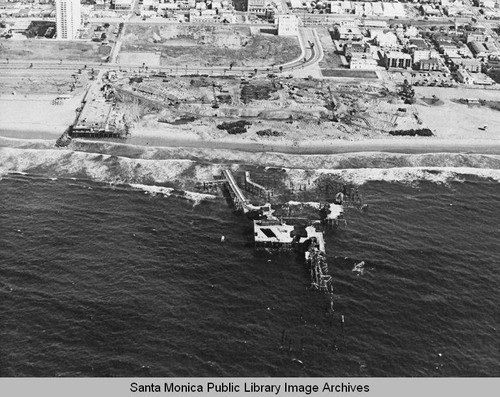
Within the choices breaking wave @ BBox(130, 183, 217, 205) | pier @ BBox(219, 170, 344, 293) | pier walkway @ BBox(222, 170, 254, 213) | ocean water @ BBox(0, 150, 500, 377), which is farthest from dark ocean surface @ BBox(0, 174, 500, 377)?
pier walkway @ BBox(222, 170, 254, 213)

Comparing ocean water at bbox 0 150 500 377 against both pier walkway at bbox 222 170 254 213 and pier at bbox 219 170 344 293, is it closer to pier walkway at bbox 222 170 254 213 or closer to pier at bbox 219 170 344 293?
pier at bbox 219 170 344 293

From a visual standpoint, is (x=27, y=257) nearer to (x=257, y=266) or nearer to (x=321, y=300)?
(x=257, y=266)

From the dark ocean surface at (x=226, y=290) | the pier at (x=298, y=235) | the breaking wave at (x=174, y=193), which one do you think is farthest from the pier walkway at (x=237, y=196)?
the breaking wave at (x=174, y=193)

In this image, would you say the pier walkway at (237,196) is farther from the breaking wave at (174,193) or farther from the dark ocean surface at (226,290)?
the breaking wave at (174,193)

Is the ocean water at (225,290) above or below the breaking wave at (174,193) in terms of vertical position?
below

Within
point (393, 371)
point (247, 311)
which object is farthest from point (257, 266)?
point (393, 371)
